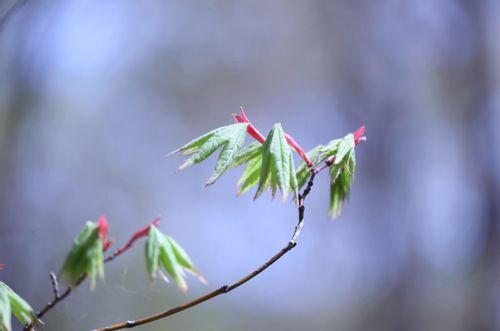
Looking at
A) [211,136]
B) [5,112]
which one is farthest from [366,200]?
[211,136]

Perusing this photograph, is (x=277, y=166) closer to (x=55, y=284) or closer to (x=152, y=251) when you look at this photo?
(x=152, y=251)

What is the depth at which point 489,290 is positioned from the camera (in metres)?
4.49

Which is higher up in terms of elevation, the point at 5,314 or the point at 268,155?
the point at 268,155

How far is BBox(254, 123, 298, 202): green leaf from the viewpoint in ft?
2.67

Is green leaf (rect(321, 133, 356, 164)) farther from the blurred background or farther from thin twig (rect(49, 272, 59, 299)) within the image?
the blurred background

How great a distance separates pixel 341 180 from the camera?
98 cm

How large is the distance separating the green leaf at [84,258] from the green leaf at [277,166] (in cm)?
19

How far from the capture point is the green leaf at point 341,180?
34.7 inches

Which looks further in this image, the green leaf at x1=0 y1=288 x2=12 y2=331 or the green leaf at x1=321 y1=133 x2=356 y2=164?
the green leaf at x1=321 y1=133 x2=356 y2=164

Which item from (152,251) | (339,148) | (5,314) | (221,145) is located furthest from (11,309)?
(339,148)

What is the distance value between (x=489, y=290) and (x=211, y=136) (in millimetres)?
4027

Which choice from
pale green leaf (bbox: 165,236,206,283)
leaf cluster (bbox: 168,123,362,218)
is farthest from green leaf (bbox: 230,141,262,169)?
pale green leaf (bbox: 165,236,206,283)

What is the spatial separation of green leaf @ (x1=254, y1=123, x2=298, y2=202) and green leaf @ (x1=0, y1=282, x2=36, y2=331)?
0.28 metres

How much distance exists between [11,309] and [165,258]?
181mm
